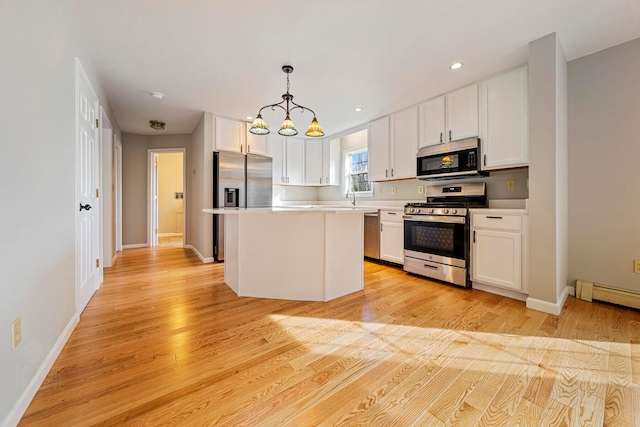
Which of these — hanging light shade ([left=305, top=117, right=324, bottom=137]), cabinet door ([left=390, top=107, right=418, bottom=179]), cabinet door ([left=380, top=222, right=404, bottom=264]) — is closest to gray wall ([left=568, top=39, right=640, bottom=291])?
cabinet door ([left=390, top=107, right=418, bottom=179])

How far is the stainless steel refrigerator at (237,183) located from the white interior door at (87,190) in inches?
59.0

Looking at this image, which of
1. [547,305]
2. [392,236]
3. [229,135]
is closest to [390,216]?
[392,236]

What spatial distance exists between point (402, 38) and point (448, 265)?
7.58 ft

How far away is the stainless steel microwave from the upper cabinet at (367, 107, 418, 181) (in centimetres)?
18

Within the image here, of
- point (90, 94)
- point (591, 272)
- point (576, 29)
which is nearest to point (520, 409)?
point (591, 272)

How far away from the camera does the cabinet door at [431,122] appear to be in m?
3.21

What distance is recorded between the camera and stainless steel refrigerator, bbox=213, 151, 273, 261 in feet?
13.3

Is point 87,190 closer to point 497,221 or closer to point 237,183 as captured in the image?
point 237,183

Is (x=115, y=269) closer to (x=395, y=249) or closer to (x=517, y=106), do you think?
(x=395, y=249)

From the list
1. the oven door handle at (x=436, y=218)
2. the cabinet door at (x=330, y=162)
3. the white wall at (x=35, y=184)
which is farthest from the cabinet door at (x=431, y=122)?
the white wall at (x=35, y=184)

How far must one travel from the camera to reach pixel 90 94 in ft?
7.98

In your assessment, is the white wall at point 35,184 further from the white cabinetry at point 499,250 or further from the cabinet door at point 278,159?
the white cabinetry at point 499,250

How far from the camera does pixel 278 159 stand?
5051 mm

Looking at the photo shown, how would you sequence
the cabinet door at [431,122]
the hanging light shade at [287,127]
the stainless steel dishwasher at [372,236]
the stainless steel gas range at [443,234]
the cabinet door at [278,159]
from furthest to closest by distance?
the cabinet door at [278,159]
the stainless steel dishwasher at [372,236]
the cabinet door at [431,122]
the stainless steel gas range at [443,234]
the hanging light shade at [287,127]
